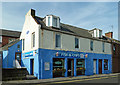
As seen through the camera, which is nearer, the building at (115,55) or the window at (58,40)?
the window at (58,40)

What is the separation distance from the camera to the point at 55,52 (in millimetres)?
16281

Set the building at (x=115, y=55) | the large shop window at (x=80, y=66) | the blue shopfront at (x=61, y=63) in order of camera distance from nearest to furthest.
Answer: the blue shopfront at (x=61, y=63), the large shop window at (x=80, y=66), the building at (x=115, y=55)

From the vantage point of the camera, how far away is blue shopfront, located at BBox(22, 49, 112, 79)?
49.0ft

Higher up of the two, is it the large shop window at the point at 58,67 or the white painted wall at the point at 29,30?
the white painted wall at the point at 29,30

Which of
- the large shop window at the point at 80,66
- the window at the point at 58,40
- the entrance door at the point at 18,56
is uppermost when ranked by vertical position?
the window at the point at 58,40

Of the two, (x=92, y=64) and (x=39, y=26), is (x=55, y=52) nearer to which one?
(x=39, y=26)

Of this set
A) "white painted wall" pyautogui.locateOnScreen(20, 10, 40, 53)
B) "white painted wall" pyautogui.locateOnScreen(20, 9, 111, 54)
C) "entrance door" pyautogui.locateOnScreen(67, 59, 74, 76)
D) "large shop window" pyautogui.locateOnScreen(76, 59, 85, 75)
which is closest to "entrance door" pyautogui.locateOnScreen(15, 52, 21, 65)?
"white painted wall" pyautogui.locateOnScreen(20, 10, 40, 53)

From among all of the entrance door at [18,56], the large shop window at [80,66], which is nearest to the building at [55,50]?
the large shop window at [80,66]

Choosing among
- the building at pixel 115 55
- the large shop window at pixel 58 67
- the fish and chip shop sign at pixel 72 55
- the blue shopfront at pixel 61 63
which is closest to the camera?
the blue shopfront at pixel 61 63

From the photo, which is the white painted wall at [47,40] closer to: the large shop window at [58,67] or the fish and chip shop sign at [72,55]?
the fish and chip shop sign at [72,55]

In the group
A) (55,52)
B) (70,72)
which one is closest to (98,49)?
(70,72)

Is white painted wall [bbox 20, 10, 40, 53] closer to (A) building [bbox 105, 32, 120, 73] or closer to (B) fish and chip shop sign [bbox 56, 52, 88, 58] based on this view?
Result: (B) fish and chip shop sign [bbox 56, 52, 88, 58]

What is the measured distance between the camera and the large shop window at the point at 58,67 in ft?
52.7

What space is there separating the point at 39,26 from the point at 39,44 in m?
2.28
